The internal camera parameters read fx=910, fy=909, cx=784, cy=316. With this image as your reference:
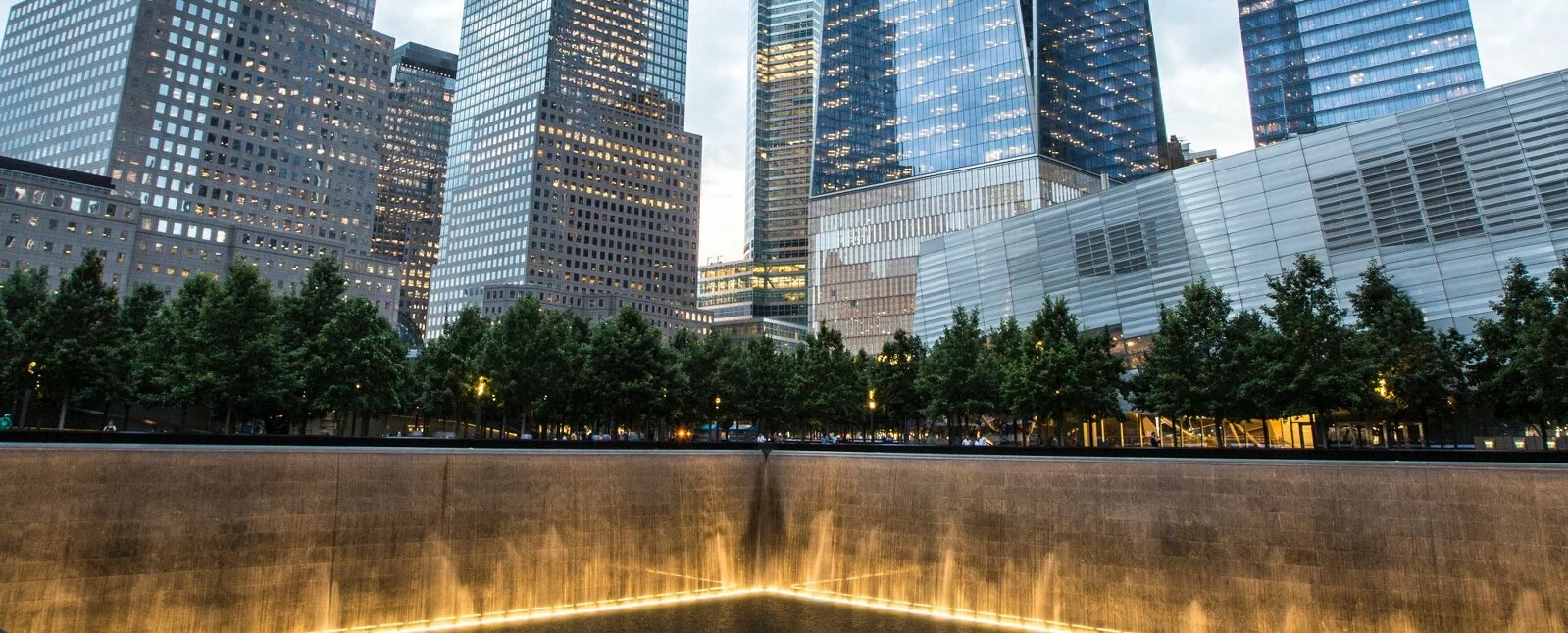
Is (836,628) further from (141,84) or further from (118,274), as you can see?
(141,84)

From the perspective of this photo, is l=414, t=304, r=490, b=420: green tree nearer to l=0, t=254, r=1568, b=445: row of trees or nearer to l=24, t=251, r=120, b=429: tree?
l=0, t=254, r=1568, b=445: row of trees

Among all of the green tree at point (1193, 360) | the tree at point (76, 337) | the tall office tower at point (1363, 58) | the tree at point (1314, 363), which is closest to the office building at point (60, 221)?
the tree at point (76, 337)

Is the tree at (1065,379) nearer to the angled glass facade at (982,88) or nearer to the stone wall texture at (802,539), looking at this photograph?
the stone wall texture at (802,539)

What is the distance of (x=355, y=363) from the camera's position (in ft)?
197

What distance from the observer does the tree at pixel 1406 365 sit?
50.3 m

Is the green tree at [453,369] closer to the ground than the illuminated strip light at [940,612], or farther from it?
farther from it

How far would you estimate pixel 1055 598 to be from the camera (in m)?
31.0

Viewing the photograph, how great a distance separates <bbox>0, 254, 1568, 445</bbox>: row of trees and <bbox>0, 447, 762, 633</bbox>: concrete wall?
30.4 metres

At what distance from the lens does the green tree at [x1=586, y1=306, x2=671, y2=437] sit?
6650cm

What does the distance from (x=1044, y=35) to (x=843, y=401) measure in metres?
92.7

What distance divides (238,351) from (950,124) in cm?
11986

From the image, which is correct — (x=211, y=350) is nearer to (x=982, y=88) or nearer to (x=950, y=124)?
(x=950, y=124)

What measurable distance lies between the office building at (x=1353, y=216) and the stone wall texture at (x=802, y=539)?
→ 142ft

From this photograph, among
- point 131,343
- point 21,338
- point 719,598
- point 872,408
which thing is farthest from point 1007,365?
point 21,338
